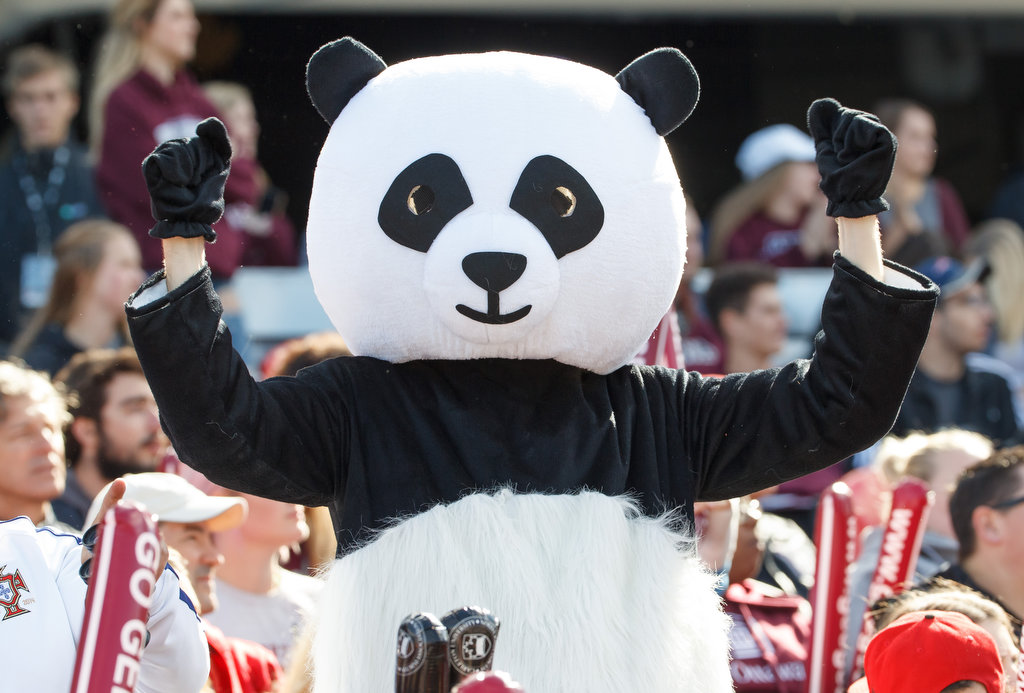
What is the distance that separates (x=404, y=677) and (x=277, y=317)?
411 cm

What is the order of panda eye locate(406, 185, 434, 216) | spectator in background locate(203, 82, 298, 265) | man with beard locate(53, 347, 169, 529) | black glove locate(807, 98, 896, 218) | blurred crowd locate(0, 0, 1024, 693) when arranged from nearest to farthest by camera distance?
black glove locate(807, 98, 896, 218) < panda eye locate(406, 185, 434, 216) < blurred crowd locate(0, 0, 1024, 693) < man with beard locate(53, 347, 169, 529) < spectator in background locate(203, 82, 298, 265)

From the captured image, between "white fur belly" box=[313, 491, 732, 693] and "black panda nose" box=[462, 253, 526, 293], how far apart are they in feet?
1.21

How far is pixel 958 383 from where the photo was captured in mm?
5871

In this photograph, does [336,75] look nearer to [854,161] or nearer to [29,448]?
[854,161]

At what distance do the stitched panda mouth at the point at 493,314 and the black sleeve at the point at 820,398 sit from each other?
429 millimetres

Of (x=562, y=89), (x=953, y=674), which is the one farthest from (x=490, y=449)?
(x=953, y=674)

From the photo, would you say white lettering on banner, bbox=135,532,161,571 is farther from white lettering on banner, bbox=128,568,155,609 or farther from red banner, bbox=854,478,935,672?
red banner, bbox=854,478,935,672

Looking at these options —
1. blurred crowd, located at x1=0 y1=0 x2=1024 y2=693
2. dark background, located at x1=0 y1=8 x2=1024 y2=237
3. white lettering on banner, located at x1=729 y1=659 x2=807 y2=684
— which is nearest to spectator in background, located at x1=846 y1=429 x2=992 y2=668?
blurred crowd, located at x1=0 y1=0 x2=1024 y2=693

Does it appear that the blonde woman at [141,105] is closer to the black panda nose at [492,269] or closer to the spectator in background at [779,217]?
the spectator in background at [779,217]

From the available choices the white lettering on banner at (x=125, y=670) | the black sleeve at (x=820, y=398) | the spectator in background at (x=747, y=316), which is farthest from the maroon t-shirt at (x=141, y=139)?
the white lettering on banner at (x=125, y=670)

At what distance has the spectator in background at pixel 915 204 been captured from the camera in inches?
256

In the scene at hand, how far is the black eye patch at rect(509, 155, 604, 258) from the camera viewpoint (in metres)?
2.43

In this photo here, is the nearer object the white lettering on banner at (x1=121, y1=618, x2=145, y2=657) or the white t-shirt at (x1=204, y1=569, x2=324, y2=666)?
the white lettering on banner at (x1=121, y1=618, x2=145, y2=657)

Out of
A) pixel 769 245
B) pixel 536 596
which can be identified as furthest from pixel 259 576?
pixel 769 245
